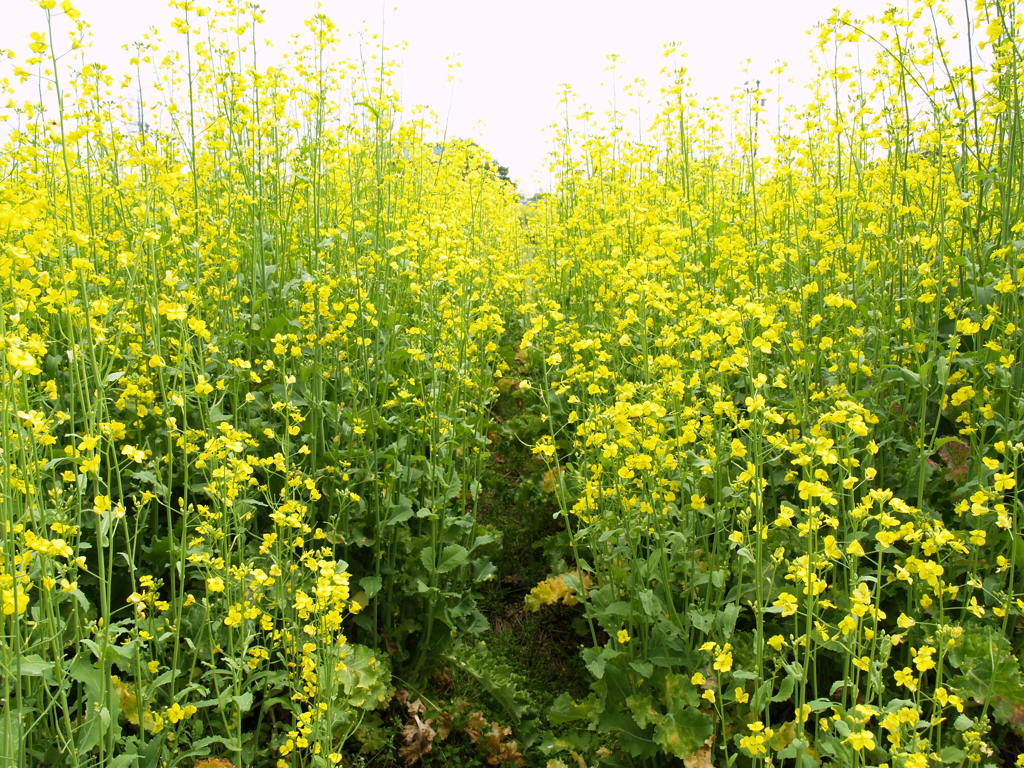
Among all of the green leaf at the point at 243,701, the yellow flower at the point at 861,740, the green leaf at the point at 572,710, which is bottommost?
the green leaf at the point at 572,710

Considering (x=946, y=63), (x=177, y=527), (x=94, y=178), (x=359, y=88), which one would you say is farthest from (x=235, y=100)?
(x=946, y=63)

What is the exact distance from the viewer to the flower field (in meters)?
2.21

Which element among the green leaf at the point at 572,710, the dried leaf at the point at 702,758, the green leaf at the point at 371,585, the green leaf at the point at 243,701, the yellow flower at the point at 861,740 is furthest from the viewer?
the green leaf at the point at 371,585

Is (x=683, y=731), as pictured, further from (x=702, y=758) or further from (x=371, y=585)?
(x=371, y=585)

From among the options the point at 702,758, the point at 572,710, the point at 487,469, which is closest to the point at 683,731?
the point at 702,758

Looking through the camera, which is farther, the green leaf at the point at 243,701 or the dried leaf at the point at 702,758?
the dried leaf at the point at 702,758

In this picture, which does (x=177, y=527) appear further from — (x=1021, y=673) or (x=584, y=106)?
(x=584, y=106)

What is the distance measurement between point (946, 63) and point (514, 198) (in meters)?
5.21

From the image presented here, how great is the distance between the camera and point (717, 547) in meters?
2.88

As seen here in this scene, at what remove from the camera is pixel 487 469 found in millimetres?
4809

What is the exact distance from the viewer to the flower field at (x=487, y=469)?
2.21 m

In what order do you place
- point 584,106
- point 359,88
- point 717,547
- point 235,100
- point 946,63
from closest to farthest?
point 717,547 → point 946,63 → point 235,100 → point 359,88 → point 584,106

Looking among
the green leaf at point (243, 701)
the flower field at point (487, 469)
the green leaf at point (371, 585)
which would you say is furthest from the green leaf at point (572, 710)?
the green leaf at point (243, 701)

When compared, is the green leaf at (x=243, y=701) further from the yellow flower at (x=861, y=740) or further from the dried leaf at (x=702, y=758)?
the yellow flower at (x=861, y=740)
